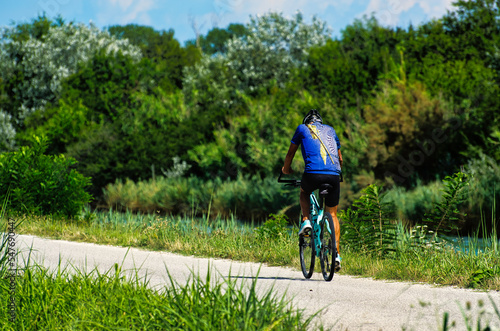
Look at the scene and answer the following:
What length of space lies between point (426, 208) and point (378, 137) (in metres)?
3.54

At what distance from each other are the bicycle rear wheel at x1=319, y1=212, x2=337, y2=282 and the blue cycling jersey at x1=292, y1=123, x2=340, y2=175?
52 centimetres

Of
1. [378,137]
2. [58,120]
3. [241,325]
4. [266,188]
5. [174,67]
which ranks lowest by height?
[241,325]

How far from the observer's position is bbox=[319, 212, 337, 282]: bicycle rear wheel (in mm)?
6188

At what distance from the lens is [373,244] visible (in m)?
7.51

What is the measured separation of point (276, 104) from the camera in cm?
2673

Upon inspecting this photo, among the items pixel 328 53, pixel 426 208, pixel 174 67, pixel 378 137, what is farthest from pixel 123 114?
pixel 174 67

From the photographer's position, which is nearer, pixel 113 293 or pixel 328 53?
pixel 113 293

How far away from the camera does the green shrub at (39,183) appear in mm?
11961

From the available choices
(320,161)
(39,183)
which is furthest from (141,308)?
(39,183)

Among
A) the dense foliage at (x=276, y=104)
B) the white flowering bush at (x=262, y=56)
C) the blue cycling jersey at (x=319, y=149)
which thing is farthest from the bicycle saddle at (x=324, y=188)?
the white flowering bush at (x=262, y=56)

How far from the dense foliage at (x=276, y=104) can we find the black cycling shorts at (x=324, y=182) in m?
5.46

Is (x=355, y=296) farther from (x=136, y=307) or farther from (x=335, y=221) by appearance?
(x=136, y=307)

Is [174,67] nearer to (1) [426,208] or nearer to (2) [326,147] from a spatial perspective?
(1) [426,208]

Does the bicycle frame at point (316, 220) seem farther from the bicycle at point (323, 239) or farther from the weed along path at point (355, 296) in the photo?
the weed along path at point (355, 296)
